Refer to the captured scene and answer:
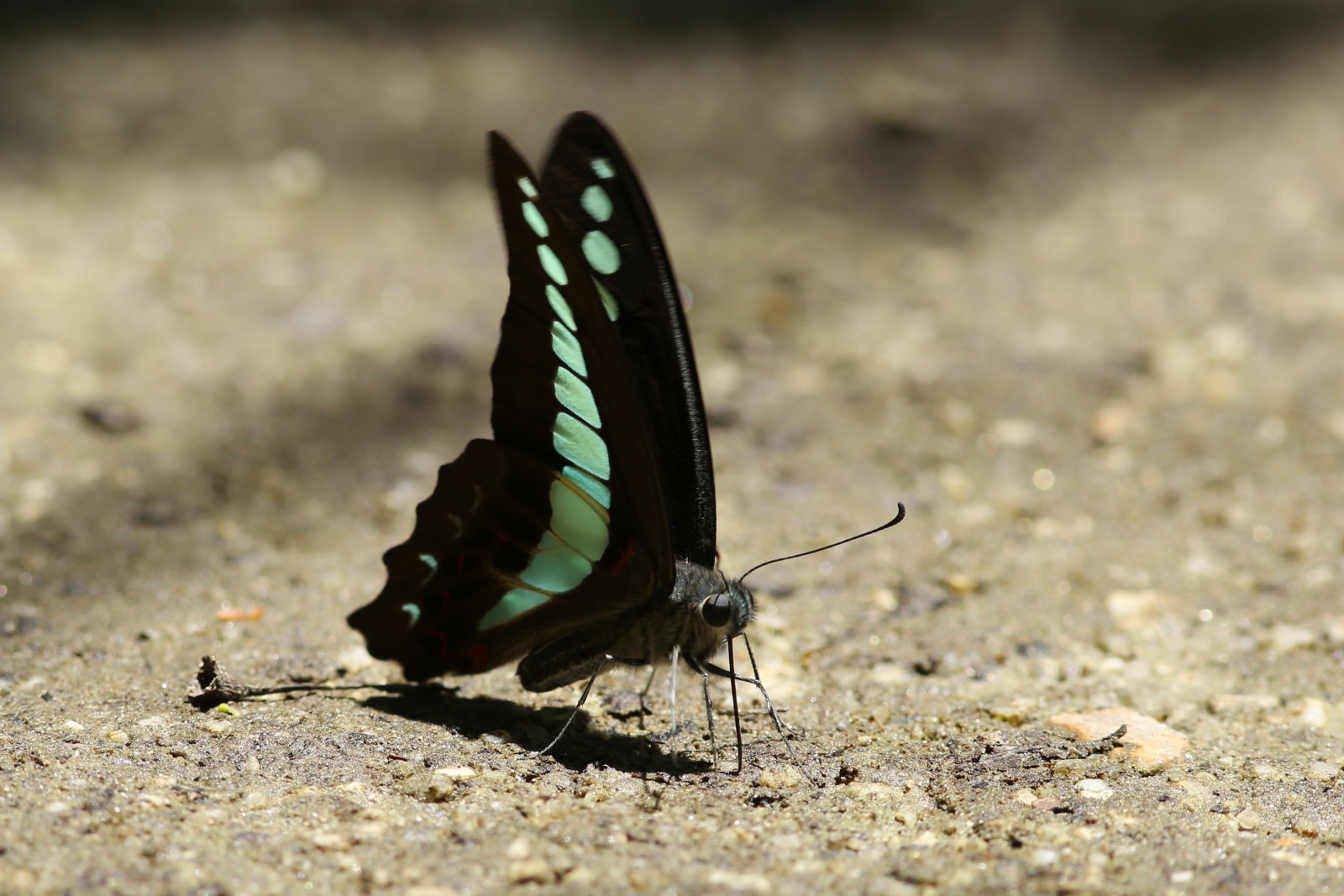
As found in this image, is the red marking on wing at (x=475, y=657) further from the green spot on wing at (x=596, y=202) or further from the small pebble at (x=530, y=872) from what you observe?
the green spot on wing at (x=596, y=202)

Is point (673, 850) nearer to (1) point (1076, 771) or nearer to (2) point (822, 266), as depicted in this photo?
(1) point (1076, 771)

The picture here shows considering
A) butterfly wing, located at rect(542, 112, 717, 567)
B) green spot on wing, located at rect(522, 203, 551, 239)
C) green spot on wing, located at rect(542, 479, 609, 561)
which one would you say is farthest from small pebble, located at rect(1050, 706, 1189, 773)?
green spot on wing, located at rect(522, 203, 551, 239)

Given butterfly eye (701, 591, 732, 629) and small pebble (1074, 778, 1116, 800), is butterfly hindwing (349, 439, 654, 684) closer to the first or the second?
butterfly eye (701, 591, 732, 629)

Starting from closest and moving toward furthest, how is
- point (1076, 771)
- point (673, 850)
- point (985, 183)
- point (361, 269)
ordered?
point (673, 850) → point (1076, 771) → point (361, 269) → point (985, 183)

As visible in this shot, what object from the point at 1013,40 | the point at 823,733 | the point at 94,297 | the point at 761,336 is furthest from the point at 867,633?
the point at 1013,40

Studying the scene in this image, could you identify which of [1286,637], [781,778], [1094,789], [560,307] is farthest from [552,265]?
[1286,637]

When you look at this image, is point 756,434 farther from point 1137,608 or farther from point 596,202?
point 596,202
